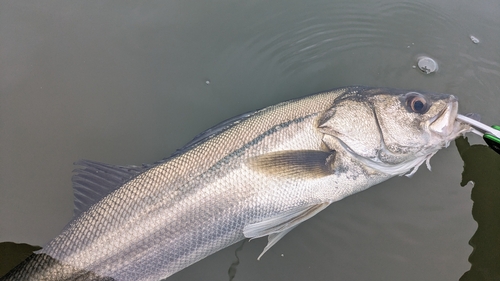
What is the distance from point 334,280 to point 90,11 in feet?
10.9

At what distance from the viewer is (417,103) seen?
Result: 1.99 metres

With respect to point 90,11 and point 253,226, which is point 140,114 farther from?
point 253,226

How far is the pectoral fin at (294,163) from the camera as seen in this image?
197 cm

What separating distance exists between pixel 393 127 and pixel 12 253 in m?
2.98

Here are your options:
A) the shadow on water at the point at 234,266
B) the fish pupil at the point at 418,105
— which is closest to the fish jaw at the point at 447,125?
the fish pupil at the point at 418,105

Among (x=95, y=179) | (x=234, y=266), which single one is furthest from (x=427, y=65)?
(x=95, y=179)

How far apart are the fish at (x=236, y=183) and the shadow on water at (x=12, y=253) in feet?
2.45

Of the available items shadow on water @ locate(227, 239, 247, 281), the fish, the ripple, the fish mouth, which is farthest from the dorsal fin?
the fish mouth

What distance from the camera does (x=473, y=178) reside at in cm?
266

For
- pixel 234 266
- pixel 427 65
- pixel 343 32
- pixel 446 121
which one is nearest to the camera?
pixel 446 121

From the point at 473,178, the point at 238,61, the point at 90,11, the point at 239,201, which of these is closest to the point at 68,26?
the point at 90,11

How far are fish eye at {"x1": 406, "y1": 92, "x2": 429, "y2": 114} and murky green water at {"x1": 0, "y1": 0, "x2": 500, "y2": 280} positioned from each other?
2.90 feet

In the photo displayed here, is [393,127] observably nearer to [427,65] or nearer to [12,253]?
[427,65]

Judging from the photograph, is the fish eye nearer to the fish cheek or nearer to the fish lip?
the fish lip
